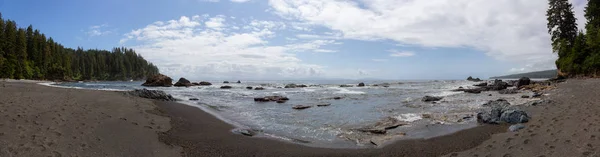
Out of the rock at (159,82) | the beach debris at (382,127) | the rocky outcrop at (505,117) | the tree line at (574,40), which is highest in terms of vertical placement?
the tree line at (574,40)

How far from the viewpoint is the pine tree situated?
5425cm

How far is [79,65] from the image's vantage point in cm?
12288

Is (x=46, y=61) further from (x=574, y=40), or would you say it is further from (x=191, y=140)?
(x=574, y=40)

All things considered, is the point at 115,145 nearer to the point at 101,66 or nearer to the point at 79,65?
the point at 79,65

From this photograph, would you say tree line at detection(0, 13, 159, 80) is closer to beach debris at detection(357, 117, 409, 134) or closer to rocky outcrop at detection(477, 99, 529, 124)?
beach debris at detection(357, 117, 409, 134)

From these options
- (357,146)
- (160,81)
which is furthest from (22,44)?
(357,146)

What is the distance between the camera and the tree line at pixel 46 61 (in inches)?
2726

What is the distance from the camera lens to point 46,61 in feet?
294

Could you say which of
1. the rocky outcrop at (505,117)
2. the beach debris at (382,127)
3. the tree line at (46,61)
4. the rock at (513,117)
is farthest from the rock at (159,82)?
the rock at (513,117)

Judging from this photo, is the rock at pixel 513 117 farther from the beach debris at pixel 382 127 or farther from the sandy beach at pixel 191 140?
the beach debris at pixel 382 127

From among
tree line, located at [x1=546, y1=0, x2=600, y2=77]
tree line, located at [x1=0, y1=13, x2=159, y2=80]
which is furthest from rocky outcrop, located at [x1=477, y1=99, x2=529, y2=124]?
tree line, located at [x1=0, y1=13, x2=159, y2=80]

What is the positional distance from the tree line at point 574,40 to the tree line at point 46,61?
109 metres

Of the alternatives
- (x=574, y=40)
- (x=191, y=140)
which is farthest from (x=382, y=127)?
(x=574, y=40)

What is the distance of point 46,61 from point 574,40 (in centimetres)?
13244
